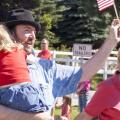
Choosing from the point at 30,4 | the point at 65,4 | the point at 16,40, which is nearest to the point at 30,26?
the point at 16,40

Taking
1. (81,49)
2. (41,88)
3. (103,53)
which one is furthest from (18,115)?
(81,49)

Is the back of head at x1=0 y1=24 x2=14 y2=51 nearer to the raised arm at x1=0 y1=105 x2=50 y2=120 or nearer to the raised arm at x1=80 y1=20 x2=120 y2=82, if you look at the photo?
the raised arm at x1=0 y1=105 x2=50 y2=120

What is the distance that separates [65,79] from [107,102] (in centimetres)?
36

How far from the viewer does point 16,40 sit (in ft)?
12.9

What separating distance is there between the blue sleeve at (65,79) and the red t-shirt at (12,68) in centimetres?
46

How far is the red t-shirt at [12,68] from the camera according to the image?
3678 mm

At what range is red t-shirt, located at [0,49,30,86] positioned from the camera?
12.1ft

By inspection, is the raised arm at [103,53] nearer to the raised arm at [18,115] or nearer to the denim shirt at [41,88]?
the denim shirt at [41,88]

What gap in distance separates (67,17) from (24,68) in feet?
127

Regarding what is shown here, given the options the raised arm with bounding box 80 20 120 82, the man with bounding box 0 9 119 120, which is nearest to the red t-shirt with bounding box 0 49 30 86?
the man with bounding box 0 9 119 120

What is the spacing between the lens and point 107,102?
4262mm

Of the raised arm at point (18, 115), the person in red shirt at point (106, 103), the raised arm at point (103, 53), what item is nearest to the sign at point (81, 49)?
the person in red shirt at point (106, 103)

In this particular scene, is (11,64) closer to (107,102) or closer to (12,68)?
(12,68)

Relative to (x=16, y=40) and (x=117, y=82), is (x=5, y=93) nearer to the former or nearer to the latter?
(x=16, y=40)
